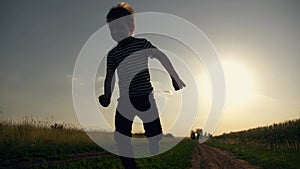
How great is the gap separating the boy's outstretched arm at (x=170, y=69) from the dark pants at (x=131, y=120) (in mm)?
446

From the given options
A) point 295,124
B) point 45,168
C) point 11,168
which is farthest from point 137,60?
point 295,124

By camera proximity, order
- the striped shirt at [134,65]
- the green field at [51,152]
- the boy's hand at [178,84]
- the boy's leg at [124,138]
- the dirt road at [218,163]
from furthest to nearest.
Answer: the dirt road at [218,163], the green field at [51,152], the boy's leg at [124,138], the striped shirt at [134,65], the boy's hand at [178,84]

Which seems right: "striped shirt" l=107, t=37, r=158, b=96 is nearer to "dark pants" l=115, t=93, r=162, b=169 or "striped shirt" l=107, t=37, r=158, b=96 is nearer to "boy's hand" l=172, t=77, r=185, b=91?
"dark pants" l=115, t=93, r=162, b=169

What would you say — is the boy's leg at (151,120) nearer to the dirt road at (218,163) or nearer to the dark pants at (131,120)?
the dark pants at (131,120)

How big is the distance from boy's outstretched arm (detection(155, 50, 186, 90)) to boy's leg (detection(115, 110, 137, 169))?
0.93 meters

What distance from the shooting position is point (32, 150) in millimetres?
15266

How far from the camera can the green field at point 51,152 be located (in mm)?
12047

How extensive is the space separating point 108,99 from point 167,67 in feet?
3.29

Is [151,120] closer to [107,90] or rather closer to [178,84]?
[178,84]

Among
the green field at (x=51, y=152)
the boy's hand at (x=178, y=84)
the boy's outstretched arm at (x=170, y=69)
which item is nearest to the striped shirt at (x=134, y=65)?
the boy's outstretched arm at (x=170, y=69)

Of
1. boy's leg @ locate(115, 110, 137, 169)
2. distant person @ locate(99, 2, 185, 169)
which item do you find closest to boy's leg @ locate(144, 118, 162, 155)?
distant person @ locate(99, 2, 185, 169)

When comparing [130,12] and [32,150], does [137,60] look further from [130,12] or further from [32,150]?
[32,150]

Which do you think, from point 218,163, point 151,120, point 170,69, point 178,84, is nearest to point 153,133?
point 151,120

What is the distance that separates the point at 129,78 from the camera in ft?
16.5
